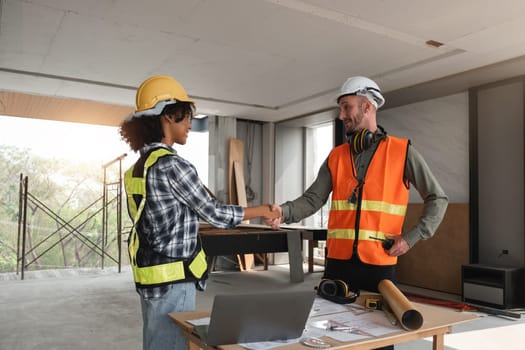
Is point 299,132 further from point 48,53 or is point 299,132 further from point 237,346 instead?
point 237,346

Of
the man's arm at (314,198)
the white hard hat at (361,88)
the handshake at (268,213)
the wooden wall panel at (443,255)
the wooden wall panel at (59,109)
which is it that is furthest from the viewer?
the wooden wall panel at (59,109)

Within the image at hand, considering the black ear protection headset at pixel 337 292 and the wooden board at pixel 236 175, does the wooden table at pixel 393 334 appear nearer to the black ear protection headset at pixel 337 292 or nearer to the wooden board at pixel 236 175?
the black ear protection headset at pixel 337 292

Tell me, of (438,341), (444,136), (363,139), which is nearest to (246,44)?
(363,139)

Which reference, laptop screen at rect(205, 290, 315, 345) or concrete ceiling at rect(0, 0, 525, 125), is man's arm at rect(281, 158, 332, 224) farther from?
concrete ceiling at rect(0, 0, 525, 125)

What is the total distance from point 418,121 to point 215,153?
3.62 m

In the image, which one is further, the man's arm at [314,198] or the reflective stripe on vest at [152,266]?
the man's arm at [314,198]

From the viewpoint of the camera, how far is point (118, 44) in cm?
464

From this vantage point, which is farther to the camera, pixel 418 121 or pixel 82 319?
pixel 418 121

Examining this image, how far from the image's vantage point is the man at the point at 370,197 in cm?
198

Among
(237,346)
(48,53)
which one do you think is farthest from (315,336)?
(48,53)

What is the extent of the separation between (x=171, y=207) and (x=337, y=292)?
2.34ft

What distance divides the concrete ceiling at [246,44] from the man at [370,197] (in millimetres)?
1809

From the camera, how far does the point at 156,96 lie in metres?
1.66

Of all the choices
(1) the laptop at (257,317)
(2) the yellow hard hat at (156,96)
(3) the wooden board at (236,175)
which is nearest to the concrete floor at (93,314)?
(3) the wooden board at (236,175)
